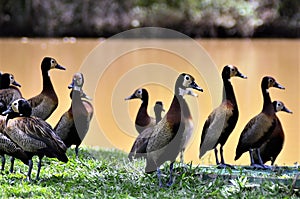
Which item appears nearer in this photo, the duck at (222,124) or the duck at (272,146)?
the duck at (222,124)

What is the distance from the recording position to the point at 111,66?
872 inches

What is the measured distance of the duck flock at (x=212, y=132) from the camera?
5863 millimetres

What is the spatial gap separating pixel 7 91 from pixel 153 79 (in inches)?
404

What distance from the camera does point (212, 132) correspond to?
6.66 meters

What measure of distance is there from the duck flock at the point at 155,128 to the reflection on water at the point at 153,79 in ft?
4.10

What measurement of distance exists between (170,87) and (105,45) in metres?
12.8

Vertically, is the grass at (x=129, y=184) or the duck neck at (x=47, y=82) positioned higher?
the duck neck at (x=47, y=82)

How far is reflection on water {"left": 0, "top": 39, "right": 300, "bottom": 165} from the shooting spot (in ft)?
36.2

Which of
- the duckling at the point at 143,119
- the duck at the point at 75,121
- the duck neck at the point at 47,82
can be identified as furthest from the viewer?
the duckling at the point at 143,119

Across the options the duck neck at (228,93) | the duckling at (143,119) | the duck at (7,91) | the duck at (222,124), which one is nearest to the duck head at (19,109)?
the duck at (7,91)

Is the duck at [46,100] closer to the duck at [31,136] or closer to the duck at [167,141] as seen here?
the duck at [31,136]

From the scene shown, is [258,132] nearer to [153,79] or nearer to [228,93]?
[228,93]

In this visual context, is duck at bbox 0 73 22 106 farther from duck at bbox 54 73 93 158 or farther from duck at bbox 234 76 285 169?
duck at bbox 234 76 285 169

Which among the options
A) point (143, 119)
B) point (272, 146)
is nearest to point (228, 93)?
point (272, 146)
